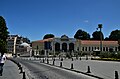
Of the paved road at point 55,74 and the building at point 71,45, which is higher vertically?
the building at point 71,45

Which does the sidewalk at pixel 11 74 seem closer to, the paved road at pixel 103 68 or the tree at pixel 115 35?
the paved road at pixel 103 68

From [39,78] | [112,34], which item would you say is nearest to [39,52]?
[112,34]

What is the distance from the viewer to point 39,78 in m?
20.0

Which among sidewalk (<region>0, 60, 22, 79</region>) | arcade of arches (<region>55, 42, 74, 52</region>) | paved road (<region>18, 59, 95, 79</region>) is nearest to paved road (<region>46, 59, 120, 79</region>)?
paved road (<region>18, 59, 95, 79</region>)

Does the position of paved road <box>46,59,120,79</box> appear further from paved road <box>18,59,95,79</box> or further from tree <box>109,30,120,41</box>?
tree <box>109,30,120,41</box>

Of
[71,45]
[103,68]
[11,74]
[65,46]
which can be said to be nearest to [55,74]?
[11,74]

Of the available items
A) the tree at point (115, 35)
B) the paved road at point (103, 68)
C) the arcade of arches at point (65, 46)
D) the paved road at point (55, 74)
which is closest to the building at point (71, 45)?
the arcade of arches at point (65, 46)

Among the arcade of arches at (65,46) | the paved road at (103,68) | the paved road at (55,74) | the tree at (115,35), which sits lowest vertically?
the paved road at (55,74)

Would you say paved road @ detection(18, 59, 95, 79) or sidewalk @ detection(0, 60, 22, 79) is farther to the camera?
paved road @ detection(18, 59, 95, 79)

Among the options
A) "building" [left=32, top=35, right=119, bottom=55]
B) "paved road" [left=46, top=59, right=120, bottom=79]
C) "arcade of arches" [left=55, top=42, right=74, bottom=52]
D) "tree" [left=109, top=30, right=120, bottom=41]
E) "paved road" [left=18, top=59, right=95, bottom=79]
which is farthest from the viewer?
"tree" [left=109, top=30, right=120, bottom=41]

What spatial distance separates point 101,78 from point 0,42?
155 feet

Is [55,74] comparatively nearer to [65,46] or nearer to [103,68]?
[103,68]

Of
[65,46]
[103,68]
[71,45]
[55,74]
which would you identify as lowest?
[55,74]

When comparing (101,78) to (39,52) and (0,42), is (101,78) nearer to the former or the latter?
(0,42)
